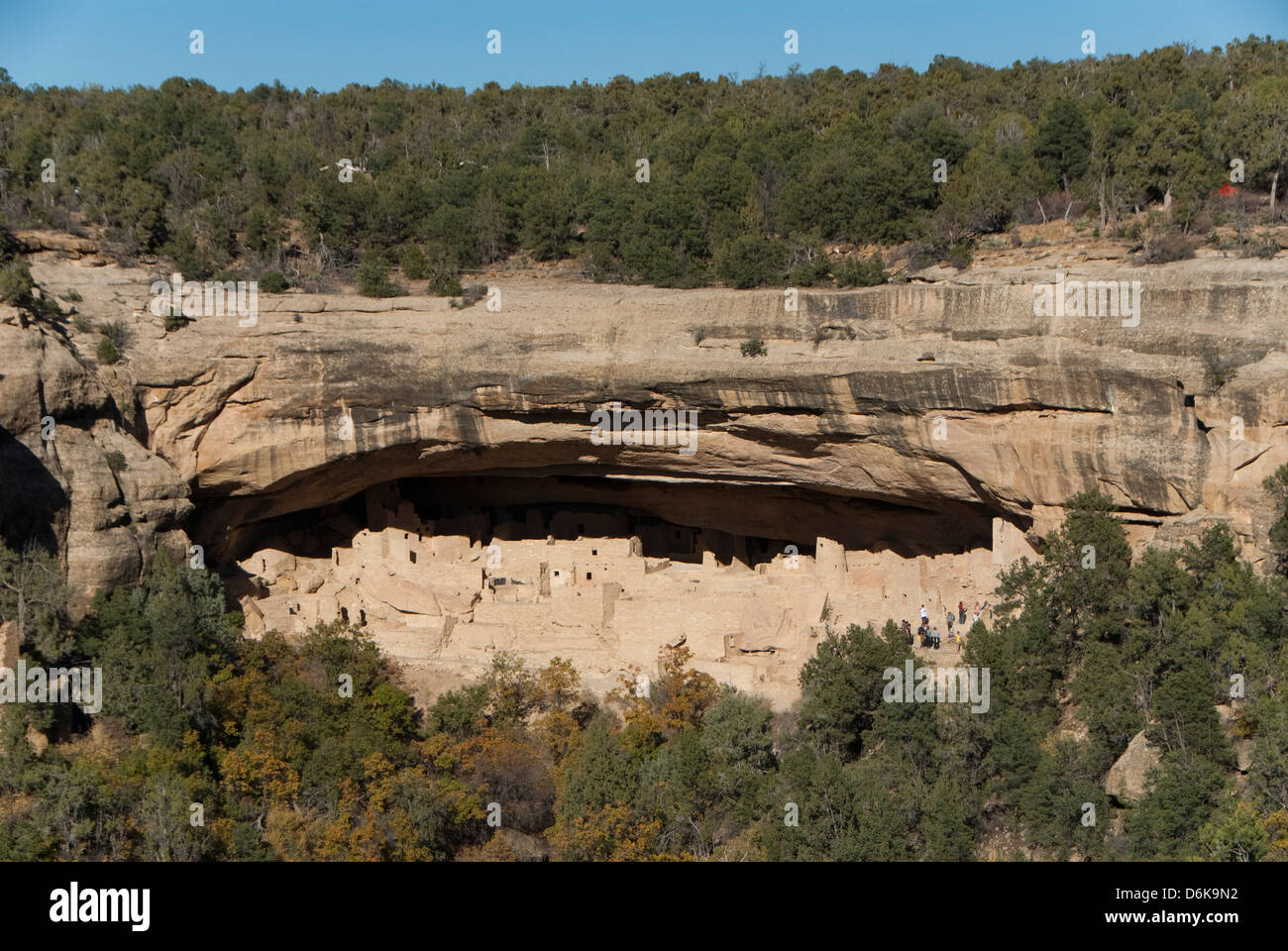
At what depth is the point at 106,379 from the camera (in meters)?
24.0

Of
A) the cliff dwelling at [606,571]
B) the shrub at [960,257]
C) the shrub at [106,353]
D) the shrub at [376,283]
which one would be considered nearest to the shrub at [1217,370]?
the cliff dwelling at [606,571]

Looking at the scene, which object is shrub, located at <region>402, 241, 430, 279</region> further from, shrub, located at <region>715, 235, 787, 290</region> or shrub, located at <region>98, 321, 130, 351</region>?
shrub, located at <region>98, 321, 130, 351</region>

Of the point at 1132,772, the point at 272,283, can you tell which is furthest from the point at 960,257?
the point at 272,283

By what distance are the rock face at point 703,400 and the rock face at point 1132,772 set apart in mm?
3290

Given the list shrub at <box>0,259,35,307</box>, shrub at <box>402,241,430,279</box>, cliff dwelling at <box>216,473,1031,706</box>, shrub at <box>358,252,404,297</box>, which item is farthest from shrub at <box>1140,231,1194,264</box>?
shrub at <box>0,259,35,307</box>

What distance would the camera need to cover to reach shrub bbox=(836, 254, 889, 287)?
84.5ft

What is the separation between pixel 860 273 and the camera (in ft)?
84.9

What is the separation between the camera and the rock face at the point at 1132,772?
787 inches

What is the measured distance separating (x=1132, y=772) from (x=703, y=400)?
328 inches

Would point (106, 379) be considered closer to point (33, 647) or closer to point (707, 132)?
point (33, 647)

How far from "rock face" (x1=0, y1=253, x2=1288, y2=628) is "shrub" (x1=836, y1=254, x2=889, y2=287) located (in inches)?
80.6

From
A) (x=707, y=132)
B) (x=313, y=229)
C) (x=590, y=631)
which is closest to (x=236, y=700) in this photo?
(x=590, y=631)

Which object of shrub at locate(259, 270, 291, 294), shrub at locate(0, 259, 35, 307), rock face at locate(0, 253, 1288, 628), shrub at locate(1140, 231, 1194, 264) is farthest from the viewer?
shrub at locate(259, 270, 291, 294)

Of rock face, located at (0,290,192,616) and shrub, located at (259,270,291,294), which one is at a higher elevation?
shrub, located at (259,270,291,294)
